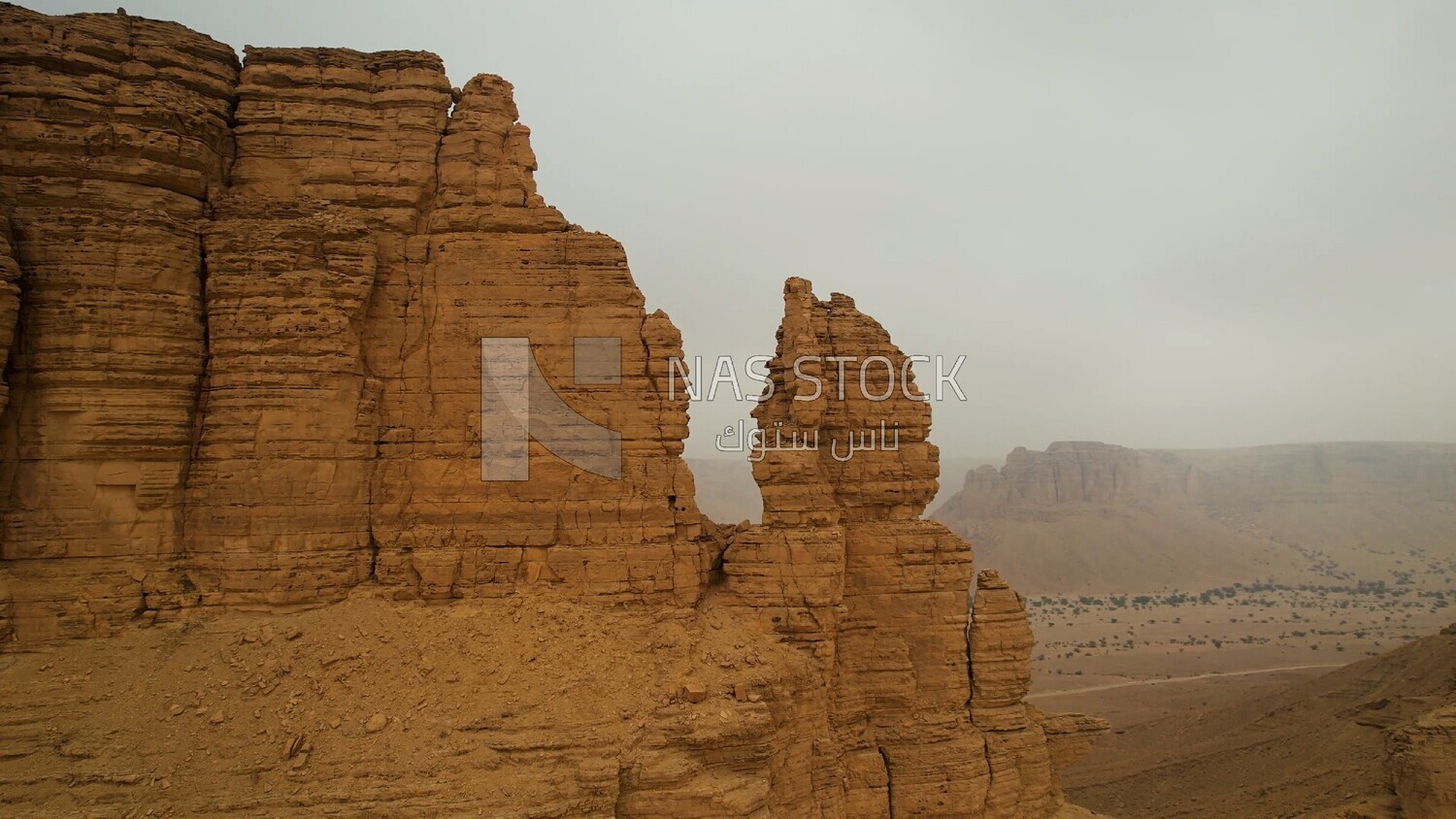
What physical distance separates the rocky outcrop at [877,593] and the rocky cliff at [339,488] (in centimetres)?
25

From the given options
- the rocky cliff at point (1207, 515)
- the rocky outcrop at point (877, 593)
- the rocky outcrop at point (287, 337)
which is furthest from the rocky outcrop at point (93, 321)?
the rocky cliff at point (1207, 515)

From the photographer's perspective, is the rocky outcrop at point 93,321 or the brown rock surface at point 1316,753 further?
the brown rock surface at point 1316,753

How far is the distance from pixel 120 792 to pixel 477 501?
5.71m

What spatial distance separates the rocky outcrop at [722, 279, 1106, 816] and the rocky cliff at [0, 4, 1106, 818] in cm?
25

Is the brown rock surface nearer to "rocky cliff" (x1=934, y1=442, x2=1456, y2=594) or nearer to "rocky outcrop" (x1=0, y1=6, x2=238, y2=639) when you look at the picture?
"rocky outcrop" (x1=0, y1=6, x2=238, y2=639)

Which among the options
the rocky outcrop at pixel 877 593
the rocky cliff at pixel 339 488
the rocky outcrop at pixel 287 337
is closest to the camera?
the rocky cliff at pixel 339 488

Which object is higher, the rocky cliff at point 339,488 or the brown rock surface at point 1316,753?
the rocky cliff at point 339,488

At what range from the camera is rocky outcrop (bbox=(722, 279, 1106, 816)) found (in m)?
15.3

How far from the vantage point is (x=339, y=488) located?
12.8 meters

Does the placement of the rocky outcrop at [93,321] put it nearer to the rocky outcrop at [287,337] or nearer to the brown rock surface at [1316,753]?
the rocky outcrop at [287,337]

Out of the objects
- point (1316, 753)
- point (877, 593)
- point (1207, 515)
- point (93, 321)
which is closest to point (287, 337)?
point (93, 321)

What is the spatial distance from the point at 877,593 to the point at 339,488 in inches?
392

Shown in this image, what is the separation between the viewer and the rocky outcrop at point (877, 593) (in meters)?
15.3

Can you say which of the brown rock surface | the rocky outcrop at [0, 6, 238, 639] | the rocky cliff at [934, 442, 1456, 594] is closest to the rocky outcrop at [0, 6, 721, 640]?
the rocky outcrop at [0, 6, 238, 639]
